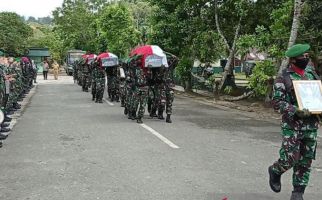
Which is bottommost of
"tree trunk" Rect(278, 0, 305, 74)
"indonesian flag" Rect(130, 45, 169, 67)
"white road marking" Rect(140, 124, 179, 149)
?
"white road marking" Rect(140, 124, 179, 149)

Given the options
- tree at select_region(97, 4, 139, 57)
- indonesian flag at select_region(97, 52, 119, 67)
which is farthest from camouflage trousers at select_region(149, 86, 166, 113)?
tree at select_region(97, 4, 139, 57)

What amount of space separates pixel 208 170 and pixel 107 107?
31.8 ft

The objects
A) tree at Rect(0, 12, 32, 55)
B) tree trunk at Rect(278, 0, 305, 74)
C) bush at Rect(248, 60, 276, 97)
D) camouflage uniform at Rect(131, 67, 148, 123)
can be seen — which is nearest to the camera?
camouflage uniform at Rect(131, 67, 148, 123)

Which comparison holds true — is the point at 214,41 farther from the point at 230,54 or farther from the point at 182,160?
the point at 182,160

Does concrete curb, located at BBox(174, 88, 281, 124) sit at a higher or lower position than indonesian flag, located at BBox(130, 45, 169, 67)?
lower

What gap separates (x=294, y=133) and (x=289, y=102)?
0.34 metres

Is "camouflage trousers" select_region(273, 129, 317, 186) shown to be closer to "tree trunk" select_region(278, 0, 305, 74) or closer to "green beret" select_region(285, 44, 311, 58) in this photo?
"green beret" select_region(285, 44, 311, 58)

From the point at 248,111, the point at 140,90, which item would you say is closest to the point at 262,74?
the point at 248,111

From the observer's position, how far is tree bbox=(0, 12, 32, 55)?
136ft

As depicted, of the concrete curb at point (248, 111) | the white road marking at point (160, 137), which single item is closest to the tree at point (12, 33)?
the concrete curb at point (248, 111)

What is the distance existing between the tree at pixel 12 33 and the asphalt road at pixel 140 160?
2875 cm

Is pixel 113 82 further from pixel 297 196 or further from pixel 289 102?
pixel 297 196

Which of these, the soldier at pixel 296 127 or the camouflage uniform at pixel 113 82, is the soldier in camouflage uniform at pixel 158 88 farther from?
the soldier at pixel 296 127

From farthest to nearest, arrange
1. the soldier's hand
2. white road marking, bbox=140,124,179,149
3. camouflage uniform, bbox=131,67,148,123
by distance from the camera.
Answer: camouflage uniform, bbox=131,67,148,123 < white road marking, bbox=140,124,179,149 < the soldier's hand
